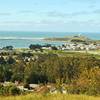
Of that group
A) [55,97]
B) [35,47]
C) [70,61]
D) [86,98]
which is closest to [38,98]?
[55,97]

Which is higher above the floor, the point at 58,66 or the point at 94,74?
the point at 94,74

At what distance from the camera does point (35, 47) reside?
313ft

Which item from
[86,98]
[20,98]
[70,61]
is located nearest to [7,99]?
[20,98]

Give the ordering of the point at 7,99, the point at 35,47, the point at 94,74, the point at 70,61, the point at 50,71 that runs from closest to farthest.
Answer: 1. the point at 7,99
2. the point at 94,74
3. the point at 50,71
4. the point at 70,61
5. the point at 35,47

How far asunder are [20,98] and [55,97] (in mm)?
653

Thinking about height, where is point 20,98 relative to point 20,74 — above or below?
above

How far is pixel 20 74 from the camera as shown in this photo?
43750 mm

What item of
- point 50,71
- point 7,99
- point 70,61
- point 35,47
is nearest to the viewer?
point 7,99

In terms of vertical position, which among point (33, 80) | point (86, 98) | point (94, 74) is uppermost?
point (86, 98)

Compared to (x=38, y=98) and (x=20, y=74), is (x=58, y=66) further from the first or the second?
(x=38, y=98)

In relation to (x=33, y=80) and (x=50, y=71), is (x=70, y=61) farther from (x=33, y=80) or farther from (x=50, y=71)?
(x=33, y=80)

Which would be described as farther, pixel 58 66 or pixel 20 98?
pixel 58 66

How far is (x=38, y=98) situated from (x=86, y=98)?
0.93 metres

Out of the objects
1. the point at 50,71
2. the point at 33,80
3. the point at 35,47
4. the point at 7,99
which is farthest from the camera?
the point at 35,47
